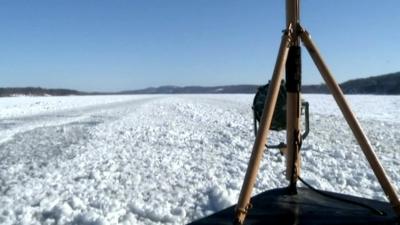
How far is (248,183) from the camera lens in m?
2.54

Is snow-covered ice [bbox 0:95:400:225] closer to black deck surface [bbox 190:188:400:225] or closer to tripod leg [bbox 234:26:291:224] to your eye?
black deck surface [bbox 190:188:400:225]

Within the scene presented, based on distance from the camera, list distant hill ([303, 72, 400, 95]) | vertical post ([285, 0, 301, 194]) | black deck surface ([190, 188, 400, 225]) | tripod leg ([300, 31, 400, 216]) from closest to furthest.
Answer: tripod leg ([300, 31, 400, 216]) < vertical post ([285, 0, 301, 194]) < black deck surface ([190, 188, 400, 225]) < distant hill ([303, 72, 400, 95])

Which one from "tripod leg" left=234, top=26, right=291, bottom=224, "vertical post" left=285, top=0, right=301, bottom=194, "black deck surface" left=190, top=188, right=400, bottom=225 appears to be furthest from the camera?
"black deck surface" left=190, top=188, right=400, bottom=225

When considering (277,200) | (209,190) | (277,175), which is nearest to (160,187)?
(209,190)

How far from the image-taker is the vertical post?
2980 mm

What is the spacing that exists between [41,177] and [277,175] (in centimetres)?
341

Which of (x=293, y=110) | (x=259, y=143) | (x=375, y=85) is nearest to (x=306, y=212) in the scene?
(x=293, y=110)

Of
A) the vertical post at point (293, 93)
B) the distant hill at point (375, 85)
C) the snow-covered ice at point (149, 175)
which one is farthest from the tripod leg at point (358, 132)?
the distant hill at point (375, 85)

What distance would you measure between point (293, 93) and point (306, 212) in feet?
3.16

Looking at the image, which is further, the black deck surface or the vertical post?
the black deck surface

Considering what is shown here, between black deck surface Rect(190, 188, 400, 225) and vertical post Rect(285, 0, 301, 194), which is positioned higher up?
vertical post Rect(285, 0, 301, 194)

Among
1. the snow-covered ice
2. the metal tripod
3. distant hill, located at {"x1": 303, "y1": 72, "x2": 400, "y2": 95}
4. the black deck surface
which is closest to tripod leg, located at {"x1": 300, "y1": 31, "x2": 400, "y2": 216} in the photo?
the metal tripod

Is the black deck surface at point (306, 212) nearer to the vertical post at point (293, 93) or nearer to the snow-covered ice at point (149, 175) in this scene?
the vertical post at point (293, 93)

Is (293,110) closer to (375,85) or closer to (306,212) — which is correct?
(306,212)
